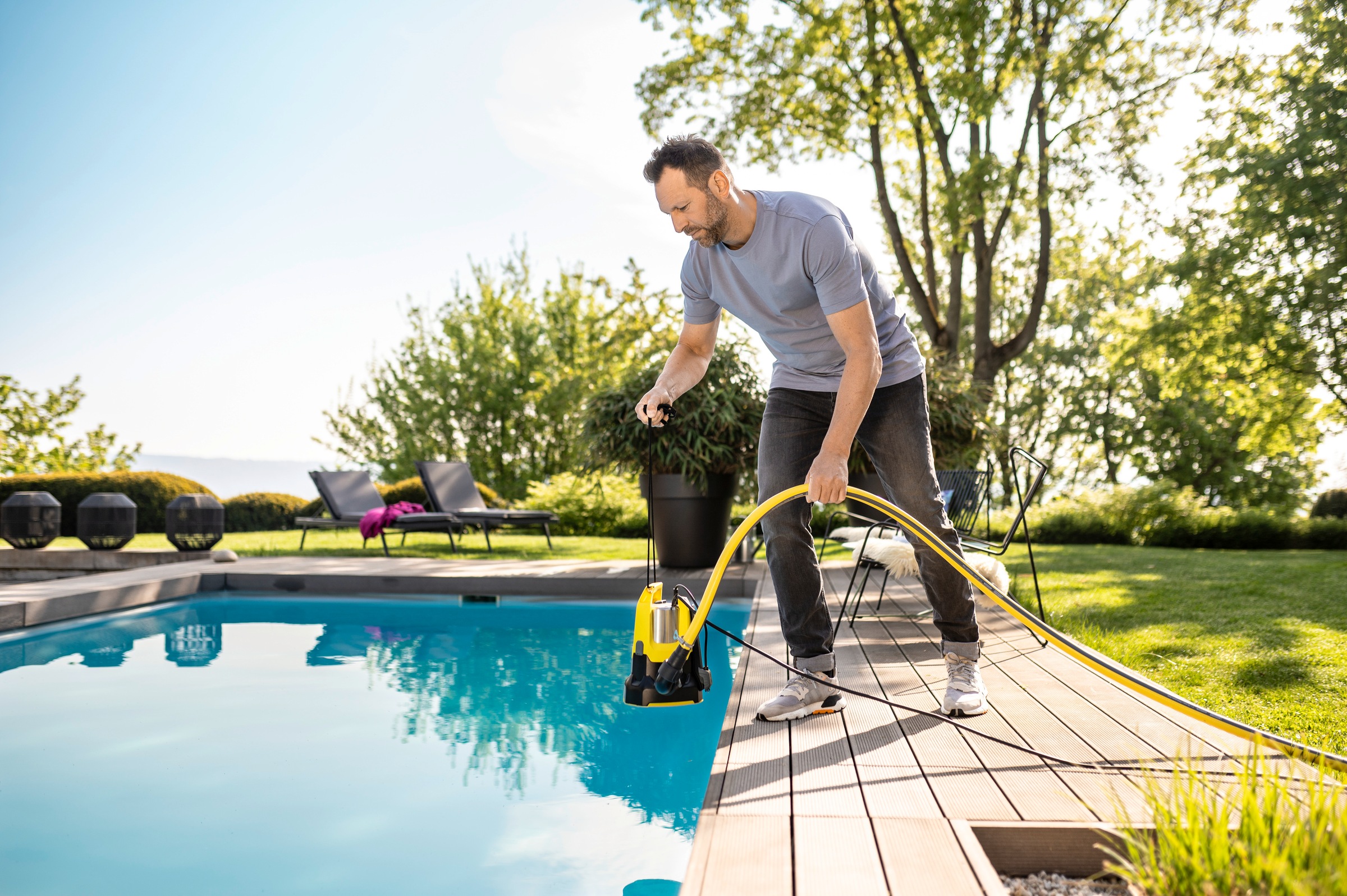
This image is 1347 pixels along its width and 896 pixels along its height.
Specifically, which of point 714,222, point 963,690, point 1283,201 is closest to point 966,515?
point 963,690

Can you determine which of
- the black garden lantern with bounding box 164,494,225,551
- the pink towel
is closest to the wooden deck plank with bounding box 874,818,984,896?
the pink towel

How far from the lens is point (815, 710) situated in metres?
2.33

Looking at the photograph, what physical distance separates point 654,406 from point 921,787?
44.5 inches

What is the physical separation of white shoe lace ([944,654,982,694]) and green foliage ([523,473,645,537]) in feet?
29.6

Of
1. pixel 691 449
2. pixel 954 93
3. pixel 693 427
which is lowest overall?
pixel 691 449

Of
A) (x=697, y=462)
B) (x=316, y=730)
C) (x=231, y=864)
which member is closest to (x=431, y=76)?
(x=697, y=462)

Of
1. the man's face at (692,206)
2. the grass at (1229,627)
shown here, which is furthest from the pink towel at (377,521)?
the man's face at (692,206)

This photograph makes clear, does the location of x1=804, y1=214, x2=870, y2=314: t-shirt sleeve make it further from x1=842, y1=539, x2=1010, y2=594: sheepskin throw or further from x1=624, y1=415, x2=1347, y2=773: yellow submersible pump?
x1=842, y1=539, x2=1010, y2=594: sheepskin throw

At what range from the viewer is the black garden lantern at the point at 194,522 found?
7449 millimetres

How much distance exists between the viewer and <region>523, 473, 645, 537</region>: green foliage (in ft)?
38.3

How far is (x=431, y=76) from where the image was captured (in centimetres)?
1076

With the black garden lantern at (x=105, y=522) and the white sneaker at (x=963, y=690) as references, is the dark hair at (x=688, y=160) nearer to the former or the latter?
the white sneaker at (x=963, y=690)

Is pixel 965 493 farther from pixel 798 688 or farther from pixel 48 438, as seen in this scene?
pixel 48 438

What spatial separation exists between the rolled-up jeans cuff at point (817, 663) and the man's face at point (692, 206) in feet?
3.90
